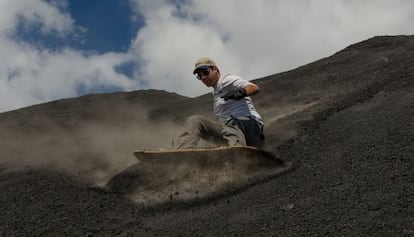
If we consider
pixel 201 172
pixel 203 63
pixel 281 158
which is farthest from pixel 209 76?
pixel 281 158

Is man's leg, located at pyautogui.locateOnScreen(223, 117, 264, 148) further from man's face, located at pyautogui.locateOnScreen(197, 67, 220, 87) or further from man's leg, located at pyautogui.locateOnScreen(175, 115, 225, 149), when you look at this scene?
man's face, located at pyautogui.locateOnScreen(197, 67, 220, 87)

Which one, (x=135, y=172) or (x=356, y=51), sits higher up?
(x=356, y=51)

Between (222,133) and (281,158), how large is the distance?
809 millimetres

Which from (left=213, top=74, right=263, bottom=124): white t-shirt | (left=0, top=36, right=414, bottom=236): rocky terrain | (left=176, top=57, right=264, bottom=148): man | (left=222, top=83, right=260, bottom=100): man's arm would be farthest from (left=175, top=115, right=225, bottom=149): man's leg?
(left=0, top=36, right=414, bottom=236): rocky terrain

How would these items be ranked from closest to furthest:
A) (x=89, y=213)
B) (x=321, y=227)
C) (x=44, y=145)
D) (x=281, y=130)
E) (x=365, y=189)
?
(x=321, y=227)
(x=365, y=189)
(x=89, y=213)
(x=281, y=130)
(x=44, y=145)

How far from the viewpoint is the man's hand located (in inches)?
278

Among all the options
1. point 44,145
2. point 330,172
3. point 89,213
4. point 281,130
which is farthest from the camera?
point 44,145

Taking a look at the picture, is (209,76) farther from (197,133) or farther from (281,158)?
(281,158)

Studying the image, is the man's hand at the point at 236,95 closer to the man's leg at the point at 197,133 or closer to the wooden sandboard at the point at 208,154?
the man's leg at the point at 197,133

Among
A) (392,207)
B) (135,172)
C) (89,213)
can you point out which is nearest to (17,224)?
(89,213)

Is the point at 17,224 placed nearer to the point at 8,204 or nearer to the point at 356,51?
the point at 8,204

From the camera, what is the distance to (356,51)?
45.0 feet

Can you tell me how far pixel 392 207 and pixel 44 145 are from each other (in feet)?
24.1

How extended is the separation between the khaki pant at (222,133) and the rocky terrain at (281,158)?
0.38 meters
